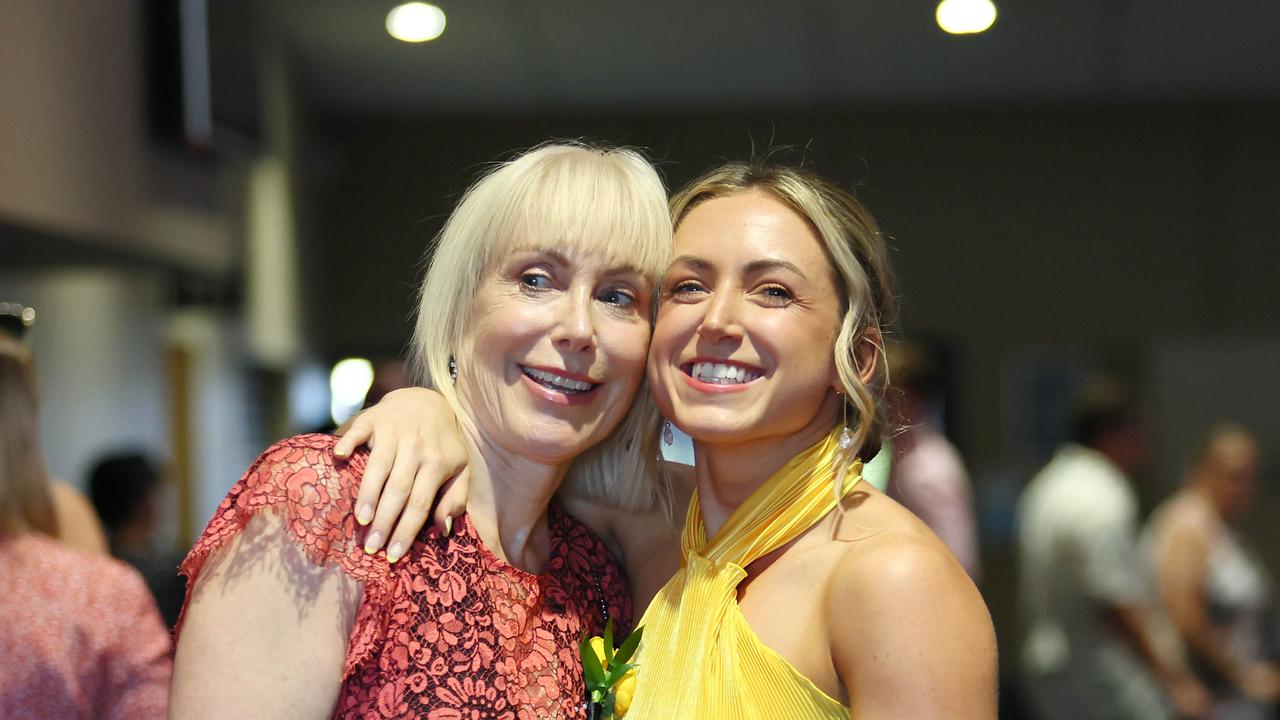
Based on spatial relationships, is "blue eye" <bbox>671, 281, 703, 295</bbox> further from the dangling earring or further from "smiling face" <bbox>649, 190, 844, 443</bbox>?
the dangling earring

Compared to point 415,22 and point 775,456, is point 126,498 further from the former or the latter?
point 775,456

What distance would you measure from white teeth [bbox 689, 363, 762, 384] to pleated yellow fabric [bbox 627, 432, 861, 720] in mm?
154

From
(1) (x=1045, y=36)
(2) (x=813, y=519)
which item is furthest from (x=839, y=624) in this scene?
(1) (x=1045, y=36)

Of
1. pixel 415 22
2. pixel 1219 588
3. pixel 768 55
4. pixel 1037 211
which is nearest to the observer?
pixel 1219 588

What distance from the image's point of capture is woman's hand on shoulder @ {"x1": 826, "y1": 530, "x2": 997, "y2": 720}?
1681 mm

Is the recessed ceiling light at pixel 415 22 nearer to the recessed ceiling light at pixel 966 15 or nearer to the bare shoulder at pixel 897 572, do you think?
the recessed ceiling light at pixel 966 15

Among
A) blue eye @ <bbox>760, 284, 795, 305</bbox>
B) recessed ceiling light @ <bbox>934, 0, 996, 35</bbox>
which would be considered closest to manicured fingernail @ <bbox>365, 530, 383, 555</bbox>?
blue eye @ <bbox>760, 284, 795, 305</bbox>

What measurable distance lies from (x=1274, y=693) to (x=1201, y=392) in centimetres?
258

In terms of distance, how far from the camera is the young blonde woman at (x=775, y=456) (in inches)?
71.0

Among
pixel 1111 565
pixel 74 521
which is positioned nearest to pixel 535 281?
pixel 74 521

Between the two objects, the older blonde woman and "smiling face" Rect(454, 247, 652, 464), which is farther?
"smiling face" Rect(454, 247, 652, 464)

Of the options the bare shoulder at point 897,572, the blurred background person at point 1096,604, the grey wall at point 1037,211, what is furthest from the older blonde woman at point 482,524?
the grey wall at point 1037,211

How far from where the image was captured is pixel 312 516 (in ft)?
5.74

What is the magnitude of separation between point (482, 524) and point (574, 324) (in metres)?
0.32
